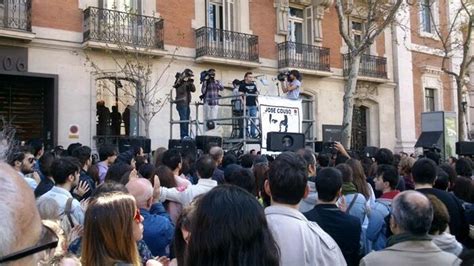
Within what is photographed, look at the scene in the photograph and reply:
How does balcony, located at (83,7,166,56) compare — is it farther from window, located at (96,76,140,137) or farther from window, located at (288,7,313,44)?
window, located at (288,7,313,44)

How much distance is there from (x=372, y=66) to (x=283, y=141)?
1410 cm

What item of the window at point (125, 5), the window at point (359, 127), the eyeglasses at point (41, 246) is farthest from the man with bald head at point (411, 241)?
the window at point (359, 127)

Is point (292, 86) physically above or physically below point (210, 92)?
above

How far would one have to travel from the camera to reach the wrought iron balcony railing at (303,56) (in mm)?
20422

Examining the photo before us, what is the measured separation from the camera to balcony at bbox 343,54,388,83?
75.6ft

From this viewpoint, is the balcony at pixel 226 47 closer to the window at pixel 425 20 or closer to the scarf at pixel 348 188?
the window at pixel 425 20

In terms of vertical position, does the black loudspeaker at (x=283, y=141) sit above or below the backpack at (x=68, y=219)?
above

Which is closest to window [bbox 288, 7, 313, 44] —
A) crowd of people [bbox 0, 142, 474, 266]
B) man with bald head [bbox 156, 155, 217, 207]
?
crowd of people [bbox 0, 142, 474, 266]

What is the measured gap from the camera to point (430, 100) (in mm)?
26672

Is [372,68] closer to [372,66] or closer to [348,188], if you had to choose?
[372,66]

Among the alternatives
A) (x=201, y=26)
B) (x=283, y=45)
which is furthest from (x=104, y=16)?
(x=283, y=45)

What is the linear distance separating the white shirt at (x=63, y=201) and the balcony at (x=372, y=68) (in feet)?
63.5

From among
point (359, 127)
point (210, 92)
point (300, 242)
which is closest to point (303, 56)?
point (359, 127)

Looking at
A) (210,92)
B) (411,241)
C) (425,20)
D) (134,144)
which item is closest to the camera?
(411,241)
